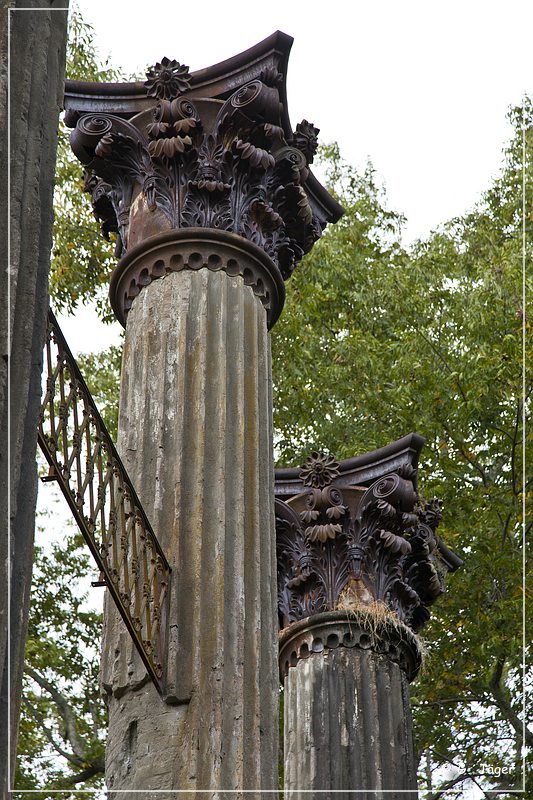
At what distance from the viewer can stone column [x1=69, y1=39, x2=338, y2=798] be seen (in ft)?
24.1

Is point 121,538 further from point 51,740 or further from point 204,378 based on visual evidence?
point 51,740

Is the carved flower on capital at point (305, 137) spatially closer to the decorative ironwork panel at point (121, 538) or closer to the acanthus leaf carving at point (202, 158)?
the acanthus leaf carving at point (202, 158)

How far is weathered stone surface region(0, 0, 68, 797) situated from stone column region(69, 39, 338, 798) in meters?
2.81

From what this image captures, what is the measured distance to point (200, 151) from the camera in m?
9.32

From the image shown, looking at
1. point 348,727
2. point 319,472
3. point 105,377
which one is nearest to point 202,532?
point 348,727

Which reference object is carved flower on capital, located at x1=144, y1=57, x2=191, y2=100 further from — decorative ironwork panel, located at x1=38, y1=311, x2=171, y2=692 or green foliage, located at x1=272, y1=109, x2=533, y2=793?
green foliage, located at x1=272, y1=109, x2=533, y2=793

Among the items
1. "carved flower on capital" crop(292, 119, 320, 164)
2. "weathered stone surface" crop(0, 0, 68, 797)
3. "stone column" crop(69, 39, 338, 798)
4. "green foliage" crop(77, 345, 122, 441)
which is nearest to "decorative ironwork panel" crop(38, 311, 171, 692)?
"stone column" crop(69, 39, 338, 798)

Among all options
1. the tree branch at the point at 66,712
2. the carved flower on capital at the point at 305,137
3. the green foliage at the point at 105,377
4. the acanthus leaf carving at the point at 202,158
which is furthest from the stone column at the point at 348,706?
the green foliage at the point at 105,377

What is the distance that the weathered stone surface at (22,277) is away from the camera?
14.6 feet

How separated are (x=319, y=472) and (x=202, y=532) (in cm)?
435

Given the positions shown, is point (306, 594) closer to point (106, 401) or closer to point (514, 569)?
point (514, 569)

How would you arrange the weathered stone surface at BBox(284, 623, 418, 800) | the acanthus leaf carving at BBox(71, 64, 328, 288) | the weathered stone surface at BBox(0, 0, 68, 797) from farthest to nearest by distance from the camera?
the weathered stone surface at BBox(284, 623, 418, 800) < the acanthus leaf carving at BBox(71, 64, 328, 288) < the weathered stone surface at BBox(0, 0, 68, 797)

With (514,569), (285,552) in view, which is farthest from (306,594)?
(514,569)

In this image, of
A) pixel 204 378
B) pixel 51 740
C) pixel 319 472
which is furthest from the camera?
pixel 51 740
